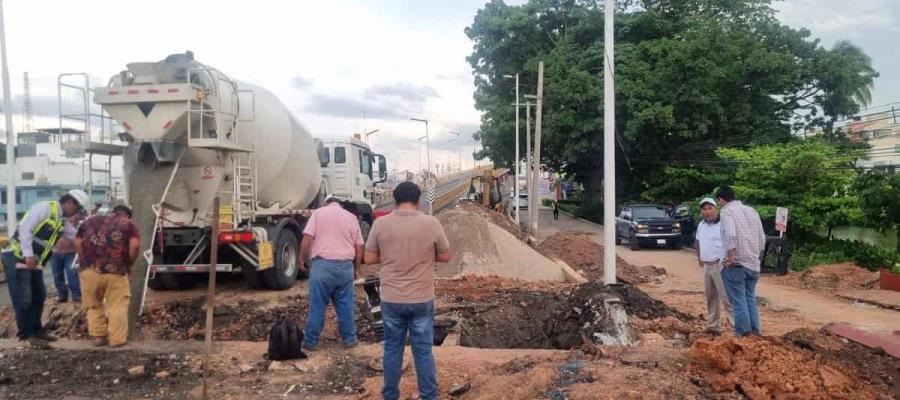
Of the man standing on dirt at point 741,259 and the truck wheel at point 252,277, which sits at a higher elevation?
the man standing on dirt at point 741,259

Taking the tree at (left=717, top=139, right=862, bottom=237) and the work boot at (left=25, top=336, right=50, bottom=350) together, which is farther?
the tree at (left=717, top=139, right=862, bottom=237)

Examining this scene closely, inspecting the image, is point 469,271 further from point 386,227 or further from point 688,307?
point 386,227

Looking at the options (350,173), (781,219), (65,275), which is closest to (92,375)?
(65,275)

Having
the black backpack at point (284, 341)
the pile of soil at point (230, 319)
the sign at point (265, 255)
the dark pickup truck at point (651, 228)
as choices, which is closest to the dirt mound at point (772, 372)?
the black backpack at point (284, 341)

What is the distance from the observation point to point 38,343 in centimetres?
775

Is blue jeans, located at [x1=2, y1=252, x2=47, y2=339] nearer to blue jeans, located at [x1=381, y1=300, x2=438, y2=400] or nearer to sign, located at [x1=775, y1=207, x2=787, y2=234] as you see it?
blue jeans, located at [x1=381, y1=300, x2=438, y2=400]

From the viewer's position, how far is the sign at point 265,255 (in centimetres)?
1034

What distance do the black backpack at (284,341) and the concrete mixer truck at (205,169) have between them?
9.87 ft

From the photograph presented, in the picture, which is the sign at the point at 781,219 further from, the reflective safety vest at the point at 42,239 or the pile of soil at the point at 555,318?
the reflective safety vest at the point at 42,239

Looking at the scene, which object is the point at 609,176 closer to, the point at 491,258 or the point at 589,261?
the point at 491,258

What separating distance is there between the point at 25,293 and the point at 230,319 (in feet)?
8.58

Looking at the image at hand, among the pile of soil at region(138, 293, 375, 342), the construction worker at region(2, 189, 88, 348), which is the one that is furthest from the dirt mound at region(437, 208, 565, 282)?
the construction worker at region(2, 189, 88, 348)

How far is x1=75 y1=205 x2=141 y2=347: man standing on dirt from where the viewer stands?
24.6ft

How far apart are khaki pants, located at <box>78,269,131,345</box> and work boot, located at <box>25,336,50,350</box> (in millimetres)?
505
